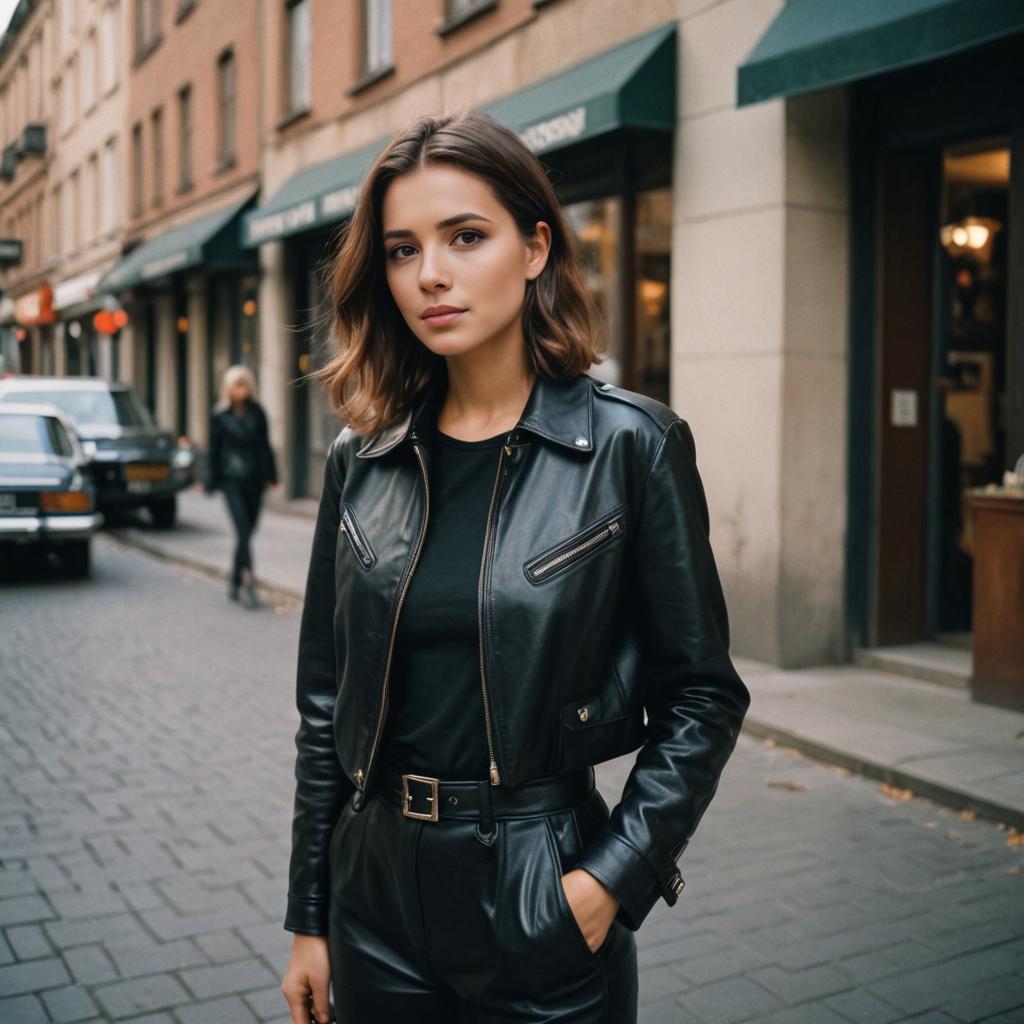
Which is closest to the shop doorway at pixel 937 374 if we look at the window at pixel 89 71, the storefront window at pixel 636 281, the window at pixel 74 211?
the storefront window at pixel 636 281

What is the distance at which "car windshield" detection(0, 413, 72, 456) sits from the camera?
1262cm

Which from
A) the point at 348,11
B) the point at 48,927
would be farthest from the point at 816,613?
the point at 348,11

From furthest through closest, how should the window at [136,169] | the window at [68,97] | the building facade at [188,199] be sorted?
the window at [68,97]
the window at [136,169]
the building facade at [188,199]

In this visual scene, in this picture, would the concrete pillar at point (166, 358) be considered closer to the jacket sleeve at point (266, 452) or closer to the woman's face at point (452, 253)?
the jacket sleeve at point (266, 452)

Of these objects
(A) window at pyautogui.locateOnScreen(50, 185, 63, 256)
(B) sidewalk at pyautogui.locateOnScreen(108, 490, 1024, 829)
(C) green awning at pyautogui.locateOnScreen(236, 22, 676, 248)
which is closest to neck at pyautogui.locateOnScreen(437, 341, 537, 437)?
(B) sidewalk at pyautogui.locateOnScreen(108, 490, 1024, 829)

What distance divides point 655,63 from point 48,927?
274 inches

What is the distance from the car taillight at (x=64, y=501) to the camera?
39.4ft

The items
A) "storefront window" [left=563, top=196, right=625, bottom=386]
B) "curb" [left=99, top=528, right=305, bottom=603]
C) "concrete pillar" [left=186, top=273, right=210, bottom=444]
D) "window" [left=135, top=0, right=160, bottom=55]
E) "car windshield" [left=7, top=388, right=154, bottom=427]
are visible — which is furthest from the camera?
"window" [left=135, top=0, right=160, bottom=55]

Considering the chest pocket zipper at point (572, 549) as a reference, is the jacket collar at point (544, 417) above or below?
above

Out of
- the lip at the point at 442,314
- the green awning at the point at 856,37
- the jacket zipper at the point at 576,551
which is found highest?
the green awning at the point at 856,37

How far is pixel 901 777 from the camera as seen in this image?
18.5 ft

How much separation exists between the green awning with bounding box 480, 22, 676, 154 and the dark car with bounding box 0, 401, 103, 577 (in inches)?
224

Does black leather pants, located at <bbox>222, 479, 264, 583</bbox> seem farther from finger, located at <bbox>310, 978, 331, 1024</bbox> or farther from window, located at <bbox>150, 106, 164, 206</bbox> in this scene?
window, located at <bbox>150, 106, 164, 206</bbox>

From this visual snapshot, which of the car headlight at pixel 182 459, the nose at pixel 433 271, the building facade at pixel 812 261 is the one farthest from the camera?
the car headlight at pixel 182 459
